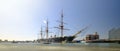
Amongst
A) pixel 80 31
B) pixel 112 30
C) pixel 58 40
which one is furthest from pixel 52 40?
pixel 112 30

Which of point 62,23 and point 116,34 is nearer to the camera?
point 116,34

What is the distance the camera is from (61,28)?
174 metres

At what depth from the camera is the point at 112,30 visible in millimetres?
163250

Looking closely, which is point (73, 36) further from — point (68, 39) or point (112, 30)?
point (112, 30)

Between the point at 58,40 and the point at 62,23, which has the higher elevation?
the point at 62,23

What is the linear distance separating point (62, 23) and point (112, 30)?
120 ft

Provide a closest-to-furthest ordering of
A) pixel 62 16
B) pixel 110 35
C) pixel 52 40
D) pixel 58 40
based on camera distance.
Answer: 1. pixel 110 35
2. pixel 62 16
3. pixel 58 40
4. pixel 52 40

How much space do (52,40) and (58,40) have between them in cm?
1378

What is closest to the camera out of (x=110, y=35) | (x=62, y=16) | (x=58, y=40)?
(x=110, y=35)

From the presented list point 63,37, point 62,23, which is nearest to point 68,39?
point 63,37

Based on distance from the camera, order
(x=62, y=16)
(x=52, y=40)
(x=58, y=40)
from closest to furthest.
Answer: (x=62, y=16) < (x=58, y=40) < (x=52, y=40)

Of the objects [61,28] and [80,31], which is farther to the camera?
[61,28]

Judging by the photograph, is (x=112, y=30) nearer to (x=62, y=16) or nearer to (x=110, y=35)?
(x=110, y=35)

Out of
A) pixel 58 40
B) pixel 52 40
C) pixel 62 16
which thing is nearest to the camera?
pixel 62 16
